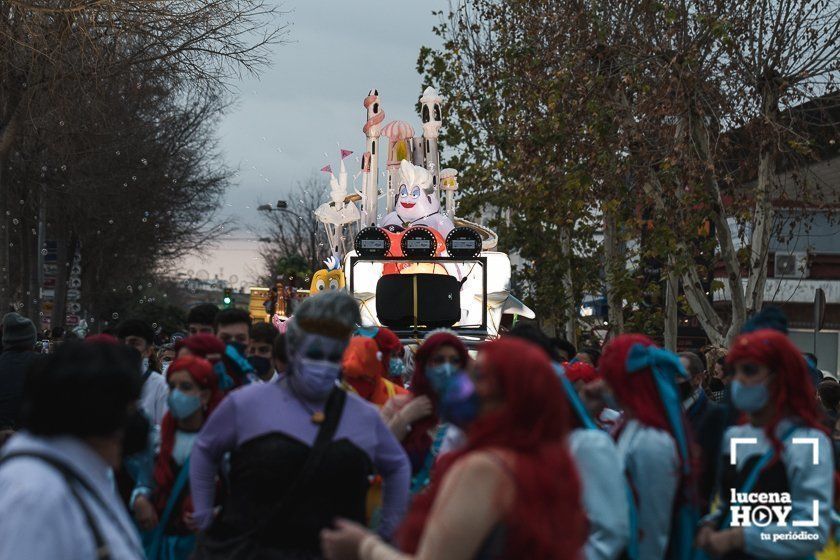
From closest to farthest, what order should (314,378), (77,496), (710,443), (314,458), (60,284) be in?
(77,496)
(314,458)
(314,378)
(710,443)
(60,284)

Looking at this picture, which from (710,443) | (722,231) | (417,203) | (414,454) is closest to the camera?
(710,443)

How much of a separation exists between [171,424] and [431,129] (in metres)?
15.5

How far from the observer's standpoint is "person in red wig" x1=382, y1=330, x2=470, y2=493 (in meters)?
6.34

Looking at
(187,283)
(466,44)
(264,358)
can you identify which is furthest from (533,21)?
(187,283)

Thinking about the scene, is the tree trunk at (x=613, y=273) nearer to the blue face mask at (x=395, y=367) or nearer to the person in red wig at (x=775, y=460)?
the blue face mask at (x=395, y=367)

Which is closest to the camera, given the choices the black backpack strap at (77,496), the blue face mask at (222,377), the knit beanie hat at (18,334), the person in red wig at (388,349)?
the black backpack strap at (77,496)

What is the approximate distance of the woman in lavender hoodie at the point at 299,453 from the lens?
4.83 metres

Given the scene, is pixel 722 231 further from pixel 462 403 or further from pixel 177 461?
pixel 462 403

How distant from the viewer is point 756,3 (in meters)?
17.5

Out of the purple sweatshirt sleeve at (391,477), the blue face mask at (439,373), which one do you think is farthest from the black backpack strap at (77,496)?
the blue face mask at (439,373)

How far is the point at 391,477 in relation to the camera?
5.21 metres

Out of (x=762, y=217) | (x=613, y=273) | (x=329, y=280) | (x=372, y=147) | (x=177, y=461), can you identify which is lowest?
(x=177, y=461)

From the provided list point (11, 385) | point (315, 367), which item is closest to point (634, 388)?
point (315, 367)

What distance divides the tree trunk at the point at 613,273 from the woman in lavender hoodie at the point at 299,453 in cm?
1512
